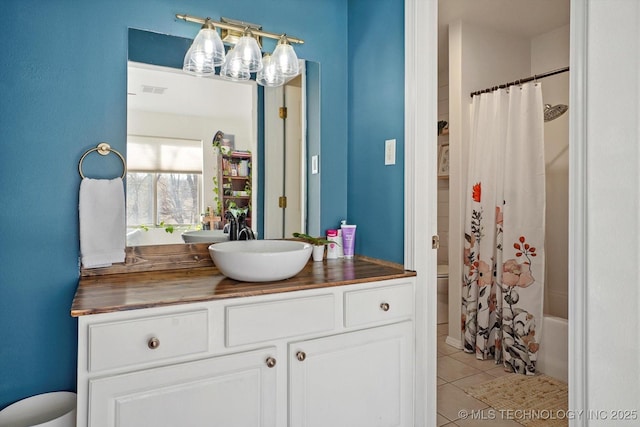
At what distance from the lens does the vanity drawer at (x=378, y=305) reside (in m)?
1.55

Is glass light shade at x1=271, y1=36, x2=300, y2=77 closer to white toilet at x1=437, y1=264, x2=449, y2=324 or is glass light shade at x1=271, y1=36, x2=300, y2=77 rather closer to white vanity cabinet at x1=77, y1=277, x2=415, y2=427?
white vanity cabinet at x1=77, y1=277, x2=415, y2=427

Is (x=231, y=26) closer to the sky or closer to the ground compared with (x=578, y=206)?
closer to the sky

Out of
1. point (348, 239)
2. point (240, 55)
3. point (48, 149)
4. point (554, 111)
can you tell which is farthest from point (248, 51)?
point (554, 111)

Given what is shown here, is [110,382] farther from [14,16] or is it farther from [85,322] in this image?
[14,16]

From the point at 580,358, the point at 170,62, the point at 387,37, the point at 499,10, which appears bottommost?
the point at 580,358

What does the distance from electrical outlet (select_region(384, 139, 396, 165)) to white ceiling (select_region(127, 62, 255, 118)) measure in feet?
2.22

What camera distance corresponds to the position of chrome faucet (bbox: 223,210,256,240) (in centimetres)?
190

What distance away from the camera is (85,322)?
1.14 m

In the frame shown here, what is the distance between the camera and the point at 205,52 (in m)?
1.76

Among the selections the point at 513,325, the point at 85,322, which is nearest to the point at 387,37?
the point at 85,322

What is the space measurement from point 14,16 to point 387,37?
1489mm

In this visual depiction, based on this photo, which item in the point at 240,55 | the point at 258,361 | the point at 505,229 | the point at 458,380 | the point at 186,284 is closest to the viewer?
the point at 258,361

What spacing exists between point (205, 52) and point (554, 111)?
8.57 ft

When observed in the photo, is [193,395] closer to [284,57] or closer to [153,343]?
[153,343]
